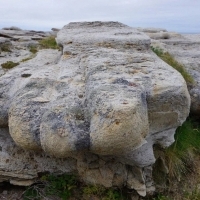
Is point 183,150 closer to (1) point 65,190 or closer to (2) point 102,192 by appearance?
(2) point 102,192

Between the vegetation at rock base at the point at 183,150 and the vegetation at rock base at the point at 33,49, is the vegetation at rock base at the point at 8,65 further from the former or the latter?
the vegetation at rock base at the point at 183,150

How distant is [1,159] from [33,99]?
142 centimetres

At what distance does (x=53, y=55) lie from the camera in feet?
25.7

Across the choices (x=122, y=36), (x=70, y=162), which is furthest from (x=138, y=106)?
(x=122, y=36)

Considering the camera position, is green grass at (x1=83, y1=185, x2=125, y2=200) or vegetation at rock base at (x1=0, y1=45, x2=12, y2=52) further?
vegetation at rock base at (x1=0, y1=45, x2=12, y2=52)

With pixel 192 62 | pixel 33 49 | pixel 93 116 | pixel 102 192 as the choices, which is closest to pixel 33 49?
pixel 33 49

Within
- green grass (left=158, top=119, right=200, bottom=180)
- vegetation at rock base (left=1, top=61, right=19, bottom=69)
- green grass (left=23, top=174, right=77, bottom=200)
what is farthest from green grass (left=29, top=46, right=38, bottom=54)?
green grass (left=158, top=119, right=200, bottom=180)

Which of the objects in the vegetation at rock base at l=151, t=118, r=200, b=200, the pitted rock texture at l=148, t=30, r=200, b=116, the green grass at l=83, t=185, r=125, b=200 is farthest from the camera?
the pitted rock texture at l=148, t=30, r=200, b=116

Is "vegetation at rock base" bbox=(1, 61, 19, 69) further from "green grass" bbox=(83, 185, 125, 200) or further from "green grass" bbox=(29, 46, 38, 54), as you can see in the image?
"green grass" bbox=(83, 185, 125, 200)

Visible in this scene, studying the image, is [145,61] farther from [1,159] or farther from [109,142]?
[1,159]

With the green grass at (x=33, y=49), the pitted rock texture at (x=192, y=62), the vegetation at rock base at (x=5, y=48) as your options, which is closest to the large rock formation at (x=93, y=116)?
the pitted rock texture at (x=192, y=62)

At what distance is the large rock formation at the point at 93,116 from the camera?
4168 millimetres

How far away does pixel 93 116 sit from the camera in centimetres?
421

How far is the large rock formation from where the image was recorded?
13.7 ft
